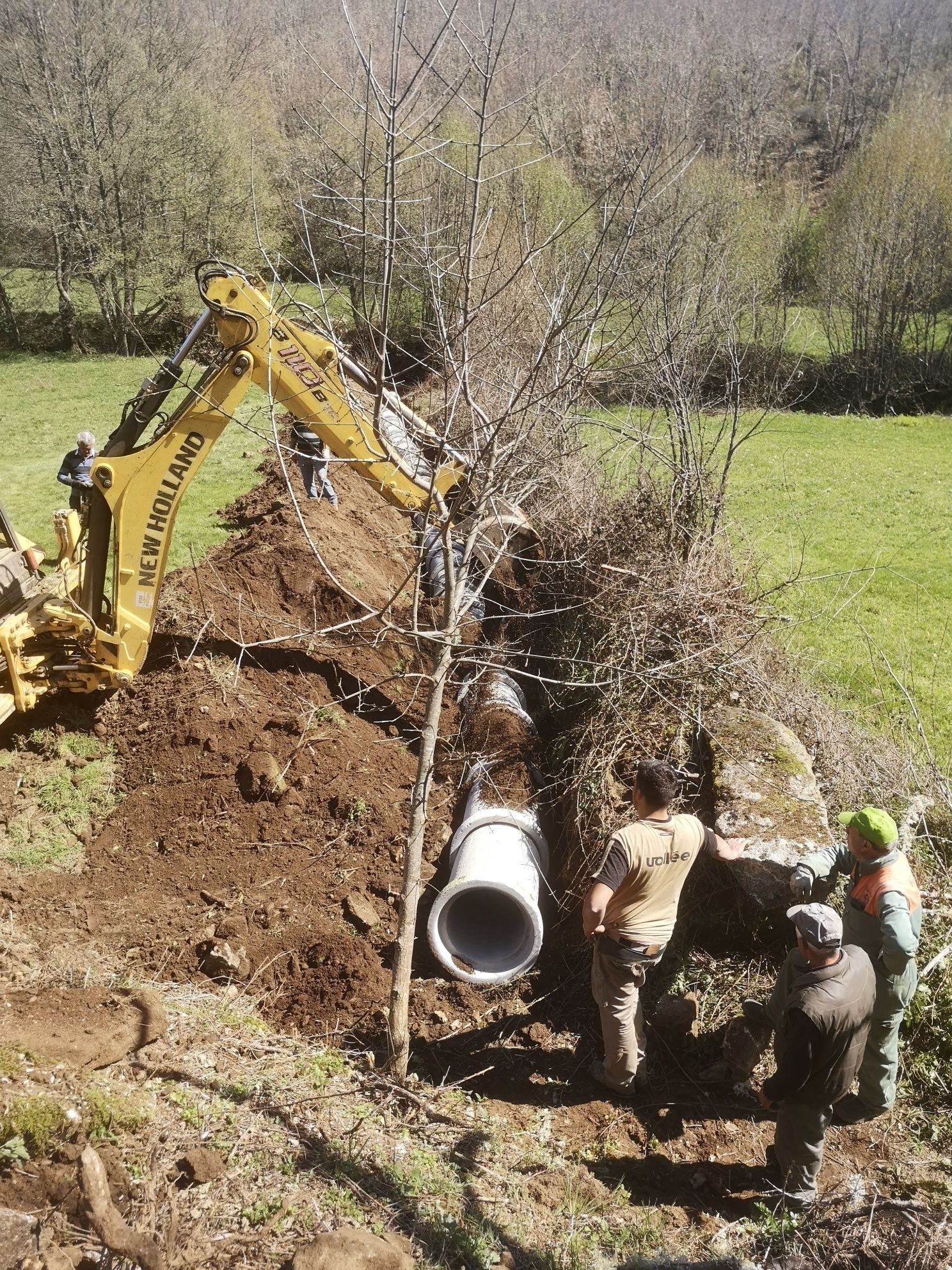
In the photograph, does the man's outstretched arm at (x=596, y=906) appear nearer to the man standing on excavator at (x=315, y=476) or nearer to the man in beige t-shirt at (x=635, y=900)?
the man in beige t-shirt at (x=635, y=900)

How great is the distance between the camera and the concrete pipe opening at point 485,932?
5312 mm

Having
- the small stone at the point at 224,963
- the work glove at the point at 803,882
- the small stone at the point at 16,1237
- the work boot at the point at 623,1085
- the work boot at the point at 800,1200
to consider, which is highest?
the work glove at the point at 803,882

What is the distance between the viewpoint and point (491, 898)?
5961mm

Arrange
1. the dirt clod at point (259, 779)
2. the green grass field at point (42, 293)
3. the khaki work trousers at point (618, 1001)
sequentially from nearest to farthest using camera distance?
the khaki work trousers at point (618, 1001) < the dirt clod at point (259, 779) < the green grass field at point (42, 293)

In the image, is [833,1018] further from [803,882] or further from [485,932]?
[485,932]

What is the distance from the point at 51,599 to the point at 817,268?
2640 cm

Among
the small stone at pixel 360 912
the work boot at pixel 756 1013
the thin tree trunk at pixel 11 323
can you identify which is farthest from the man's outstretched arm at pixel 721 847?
the thin tree trunk at pixel 11 323

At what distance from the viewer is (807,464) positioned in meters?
18.6

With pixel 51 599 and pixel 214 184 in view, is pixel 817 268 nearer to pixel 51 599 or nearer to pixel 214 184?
pixel 214 184

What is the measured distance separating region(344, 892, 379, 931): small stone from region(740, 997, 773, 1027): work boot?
2.28 m

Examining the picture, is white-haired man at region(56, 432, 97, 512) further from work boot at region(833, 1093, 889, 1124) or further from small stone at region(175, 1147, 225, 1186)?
work boot at region(833, 1093, 889, 1124)

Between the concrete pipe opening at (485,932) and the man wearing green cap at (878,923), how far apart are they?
1.64m

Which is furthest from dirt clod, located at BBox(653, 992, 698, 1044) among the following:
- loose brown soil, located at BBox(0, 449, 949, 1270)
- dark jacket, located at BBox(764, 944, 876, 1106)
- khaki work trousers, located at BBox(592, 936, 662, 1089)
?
dark jacket, located at BBox(764, 944, 876, 1106)

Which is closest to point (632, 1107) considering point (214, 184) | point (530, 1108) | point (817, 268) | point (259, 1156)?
point (530, 1108)
